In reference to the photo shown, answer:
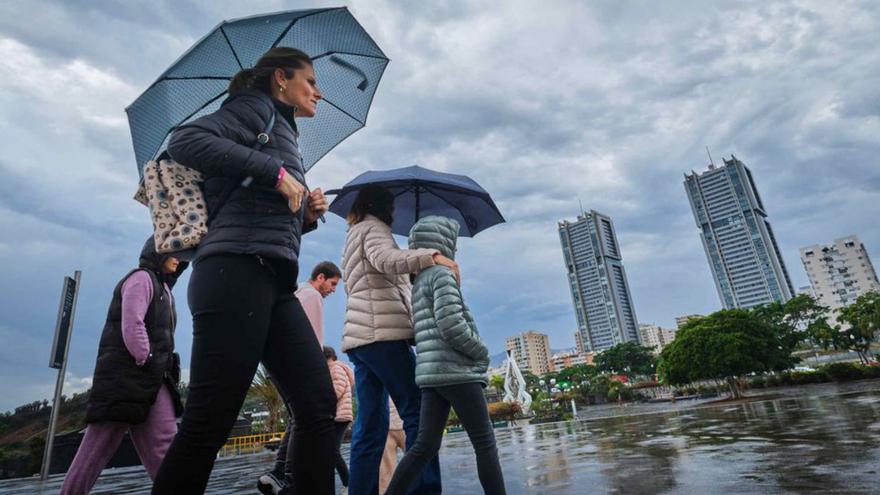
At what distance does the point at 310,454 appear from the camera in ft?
5.01

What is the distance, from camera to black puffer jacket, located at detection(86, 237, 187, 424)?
87.3 inches

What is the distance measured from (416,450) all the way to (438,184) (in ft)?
7.26

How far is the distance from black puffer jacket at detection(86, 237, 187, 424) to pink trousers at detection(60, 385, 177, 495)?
0.06 meters

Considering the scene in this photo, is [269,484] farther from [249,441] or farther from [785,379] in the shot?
[785,379]

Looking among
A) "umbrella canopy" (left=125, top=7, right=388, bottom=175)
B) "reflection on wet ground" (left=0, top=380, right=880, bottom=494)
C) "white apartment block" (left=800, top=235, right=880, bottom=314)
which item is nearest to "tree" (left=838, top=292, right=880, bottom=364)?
"reflection on wet ground" (left=0, top=380, right=880, bottom=494)

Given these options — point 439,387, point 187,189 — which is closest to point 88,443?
point 187,189

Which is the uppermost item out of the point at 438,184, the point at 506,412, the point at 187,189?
the point at 438,184

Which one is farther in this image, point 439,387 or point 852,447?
point 852,447

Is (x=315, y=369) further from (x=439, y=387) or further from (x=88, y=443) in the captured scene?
(x=88, y=443)

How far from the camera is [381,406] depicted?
105 inches

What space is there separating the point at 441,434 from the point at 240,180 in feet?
5.32

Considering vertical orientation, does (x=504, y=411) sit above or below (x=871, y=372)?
above

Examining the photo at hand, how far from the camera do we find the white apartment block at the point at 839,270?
114 m

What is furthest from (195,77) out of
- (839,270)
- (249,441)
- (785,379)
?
(839,270)
